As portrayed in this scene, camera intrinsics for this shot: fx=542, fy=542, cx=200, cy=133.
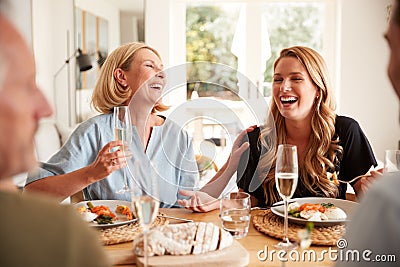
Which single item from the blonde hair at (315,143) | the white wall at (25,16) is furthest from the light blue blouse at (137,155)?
the white wall at (25,16)

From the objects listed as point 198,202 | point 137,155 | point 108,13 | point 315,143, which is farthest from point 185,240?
point 108,13

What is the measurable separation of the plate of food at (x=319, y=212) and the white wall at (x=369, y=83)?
10.8 feet

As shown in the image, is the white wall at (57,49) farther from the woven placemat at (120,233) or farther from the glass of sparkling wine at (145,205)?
the glass of sparkling wine at (145,205)

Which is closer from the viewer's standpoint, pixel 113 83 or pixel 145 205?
pixel 145 205

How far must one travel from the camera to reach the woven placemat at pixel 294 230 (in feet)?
5.23

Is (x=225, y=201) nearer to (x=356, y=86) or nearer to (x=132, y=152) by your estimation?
(x=132, y=152)

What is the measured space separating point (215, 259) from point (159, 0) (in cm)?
403

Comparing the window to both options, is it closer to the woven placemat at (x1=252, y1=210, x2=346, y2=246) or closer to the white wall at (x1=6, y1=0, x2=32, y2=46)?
the white wall at (x1=6, y1=0, x2=32, y2=46)

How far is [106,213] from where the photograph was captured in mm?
1761

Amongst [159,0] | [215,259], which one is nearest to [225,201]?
[215,259]

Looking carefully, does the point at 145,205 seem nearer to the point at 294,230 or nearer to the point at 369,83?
the point at 294,230

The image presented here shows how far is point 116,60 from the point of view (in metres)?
2.32

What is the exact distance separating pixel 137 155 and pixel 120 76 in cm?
43

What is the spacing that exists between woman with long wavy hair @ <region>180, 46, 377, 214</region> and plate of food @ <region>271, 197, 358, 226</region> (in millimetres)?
243
